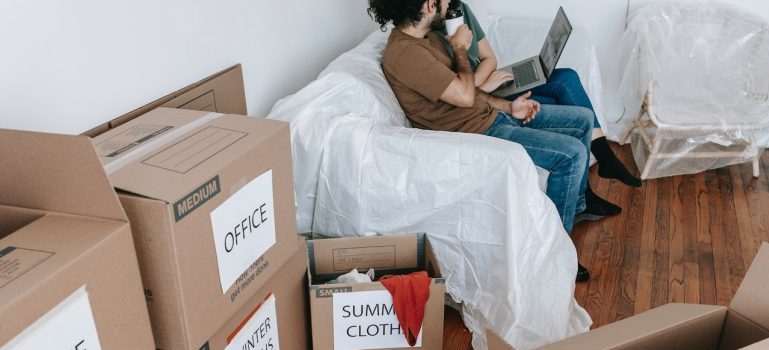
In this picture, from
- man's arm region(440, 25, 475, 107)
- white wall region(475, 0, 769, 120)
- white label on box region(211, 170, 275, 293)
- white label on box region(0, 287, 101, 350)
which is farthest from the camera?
white wall region(475, 0, 769, 120)

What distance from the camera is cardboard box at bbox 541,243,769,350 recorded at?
842 mm

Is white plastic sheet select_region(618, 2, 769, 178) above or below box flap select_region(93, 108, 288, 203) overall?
below

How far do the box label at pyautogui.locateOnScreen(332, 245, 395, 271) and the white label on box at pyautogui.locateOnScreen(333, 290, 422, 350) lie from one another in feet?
0.72

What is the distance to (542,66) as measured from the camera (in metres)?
2.46

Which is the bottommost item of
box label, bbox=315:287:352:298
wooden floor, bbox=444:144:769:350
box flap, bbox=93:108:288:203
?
wooden floor, bbox=444:144:769:350

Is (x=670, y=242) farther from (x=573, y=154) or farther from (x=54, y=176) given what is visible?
(x=54, y=176)

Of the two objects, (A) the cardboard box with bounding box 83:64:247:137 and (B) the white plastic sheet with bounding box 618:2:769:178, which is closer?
(A) the cardboard box with bounding box 83:64:247:137

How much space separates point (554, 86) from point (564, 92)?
5cm

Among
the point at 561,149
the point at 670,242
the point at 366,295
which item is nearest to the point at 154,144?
the point at 366,295

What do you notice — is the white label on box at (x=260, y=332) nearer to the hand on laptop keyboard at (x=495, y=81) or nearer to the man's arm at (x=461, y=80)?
the man's arm at (x=461, y=80)

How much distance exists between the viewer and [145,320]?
1001 mm

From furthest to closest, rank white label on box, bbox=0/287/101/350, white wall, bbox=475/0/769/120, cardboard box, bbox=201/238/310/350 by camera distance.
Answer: white wall, bbox=475/0/769/120
cardboard box, bbox=201/238/310/350
white label on box, bbox=0/287/101/350

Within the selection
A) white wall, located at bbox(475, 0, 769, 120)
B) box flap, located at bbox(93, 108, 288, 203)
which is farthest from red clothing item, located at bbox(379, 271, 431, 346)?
white wall, located at bbox(475, 0, 769, 120)

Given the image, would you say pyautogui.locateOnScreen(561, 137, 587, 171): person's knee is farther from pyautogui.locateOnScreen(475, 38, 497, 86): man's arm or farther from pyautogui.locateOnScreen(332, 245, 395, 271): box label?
pyautogui.locateOnScreen(332, 245, 395, 271): box label
